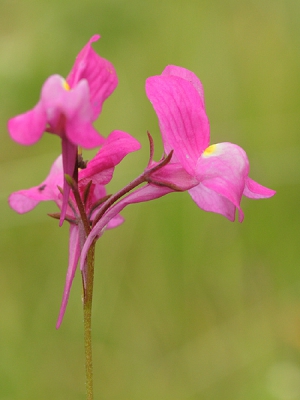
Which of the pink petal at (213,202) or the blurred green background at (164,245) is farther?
the blurred green background at (164,245)

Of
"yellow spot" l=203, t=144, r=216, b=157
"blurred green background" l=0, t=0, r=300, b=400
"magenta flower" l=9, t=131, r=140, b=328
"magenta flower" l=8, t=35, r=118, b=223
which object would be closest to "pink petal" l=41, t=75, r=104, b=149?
"magenta flower" l=8, t=35, r=118, b=223

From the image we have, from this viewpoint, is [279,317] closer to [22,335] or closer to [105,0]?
[22,335]

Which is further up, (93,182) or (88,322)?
(93,182)

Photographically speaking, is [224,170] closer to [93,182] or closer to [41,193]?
[93,182]

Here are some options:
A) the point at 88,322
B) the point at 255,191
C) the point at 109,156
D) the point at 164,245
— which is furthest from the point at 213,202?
the point at 164,245

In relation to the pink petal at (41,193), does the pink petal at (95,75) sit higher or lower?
higher

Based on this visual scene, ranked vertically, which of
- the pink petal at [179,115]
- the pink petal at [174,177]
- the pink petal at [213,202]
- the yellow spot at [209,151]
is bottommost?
the pink petal at [213,202]

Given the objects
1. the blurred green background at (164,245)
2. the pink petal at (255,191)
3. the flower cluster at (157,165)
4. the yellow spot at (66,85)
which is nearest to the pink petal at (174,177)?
the flower cluster at (157,165)

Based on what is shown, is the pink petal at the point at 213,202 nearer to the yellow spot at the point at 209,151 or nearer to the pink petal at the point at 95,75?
the yellow spot at the point at 209,151

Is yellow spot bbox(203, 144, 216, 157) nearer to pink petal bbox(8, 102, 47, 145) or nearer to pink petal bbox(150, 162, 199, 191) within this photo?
pink petal bbox(150, 162, 199, 191)
